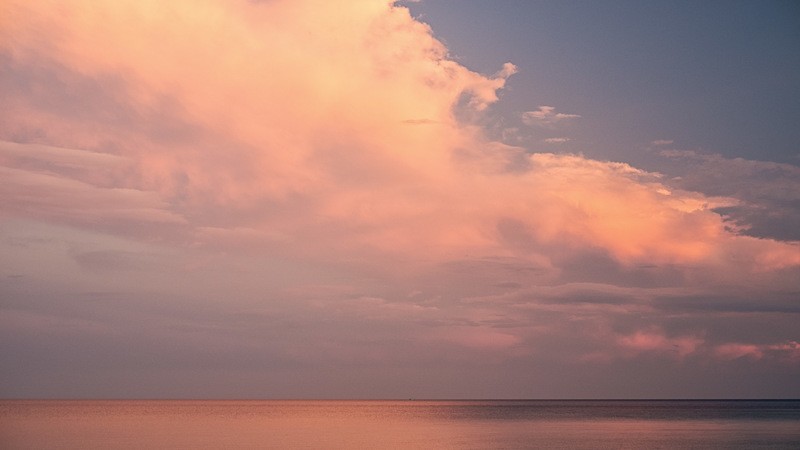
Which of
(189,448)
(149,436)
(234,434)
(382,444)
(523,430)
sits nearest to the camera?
(189,448)

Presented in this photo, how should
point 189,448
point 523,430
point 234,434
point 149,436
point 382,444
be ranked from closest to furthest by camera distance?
1. point 189,448
2. point 382,444
3. point 149,436
4. point 234,434
5. point 523,430

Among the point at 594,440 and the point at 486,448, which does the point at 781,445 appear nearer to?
the point at 594,440

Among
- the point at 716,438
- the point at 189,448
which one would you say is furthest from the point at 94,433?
the point at 716,438

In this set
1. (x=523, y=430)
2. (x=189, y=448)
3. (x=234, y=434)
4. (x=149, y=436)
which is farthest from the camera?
(x=523, y=430)

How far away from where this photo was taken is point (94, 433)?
271ft

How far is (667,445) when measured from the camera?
7612 cm

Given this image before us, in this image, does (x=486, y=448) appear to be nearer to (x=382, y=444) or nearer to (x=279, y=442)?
(x=382, y=444)

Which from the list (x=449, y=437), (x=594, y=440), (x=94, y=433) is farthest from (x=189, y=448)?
(x=594, y=440)

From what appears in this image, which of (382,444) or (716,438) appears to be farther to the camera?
(716,438)

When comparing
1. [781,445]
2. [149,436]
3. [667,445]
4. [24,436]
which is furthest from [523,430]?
[24,436]

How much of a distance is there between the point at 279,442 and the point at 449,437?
19801 mm

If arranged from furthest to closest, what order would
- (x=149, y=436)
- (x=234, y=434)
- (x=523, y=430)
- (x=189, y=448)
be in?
(x=523, y=430) → (x=234, y=434) → (x=149, y=436) → (x=189, y=448)

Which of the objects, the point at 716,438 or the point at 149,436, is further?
the point at 716,438

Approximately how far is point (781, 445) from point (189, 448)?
50.6 metres
